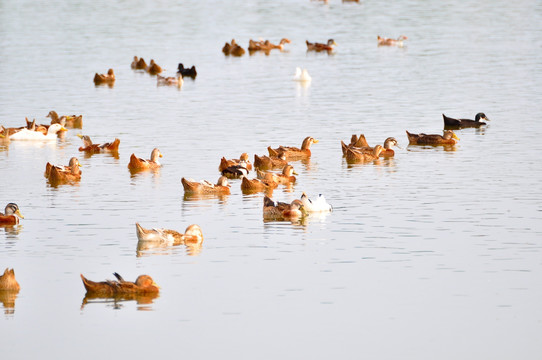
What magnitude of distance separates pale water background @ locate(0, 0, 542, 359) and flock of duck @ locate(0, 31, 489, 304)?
0.83ft

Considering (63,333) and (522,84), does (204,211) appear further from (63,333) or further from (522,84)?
(522,84)

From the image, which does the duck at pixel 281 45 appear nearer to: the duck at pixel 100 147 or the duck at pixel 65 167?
the duck at pixel 100 147

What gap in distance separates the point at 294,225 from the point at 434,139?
368 inches

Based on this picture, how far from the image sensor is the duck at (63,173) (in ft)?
76.8

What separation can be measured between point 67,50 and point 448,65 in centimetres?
1805

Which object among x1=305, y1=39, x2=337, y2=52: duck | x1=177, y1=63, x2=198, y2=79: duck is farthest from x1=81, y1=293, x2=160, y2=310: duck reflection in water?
x1=305, y1=39, x2=337, y2=52: duck

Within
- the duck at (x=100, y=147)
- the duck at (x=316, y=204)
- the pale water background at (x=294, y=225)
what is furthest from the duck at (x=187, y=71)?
the duck at (x=316, y=204)

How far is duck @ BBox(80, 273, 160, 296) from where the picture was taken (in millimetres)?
14945

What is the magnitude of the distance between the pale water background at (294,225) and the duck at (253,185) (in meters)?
0.20

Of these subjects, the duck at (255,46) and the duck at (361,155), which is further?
the duck at (255,46)

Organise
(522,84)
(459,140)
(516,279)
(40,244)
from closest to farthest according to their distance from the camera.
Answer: (516,279), (40,244), (459,140), (522,84)

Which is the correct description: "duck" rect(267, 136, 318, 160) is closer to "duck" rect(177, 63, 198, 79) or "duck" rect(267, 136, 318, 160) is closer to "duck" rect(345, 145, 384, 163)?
"duck" rect(345, 145, 384, 163)

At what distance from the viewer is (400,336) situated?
13.4 metres

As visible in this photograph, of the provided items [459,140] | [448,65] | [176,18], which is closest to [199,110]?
[459,140]
